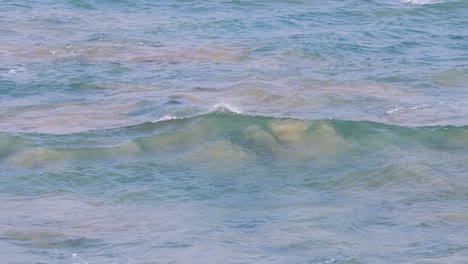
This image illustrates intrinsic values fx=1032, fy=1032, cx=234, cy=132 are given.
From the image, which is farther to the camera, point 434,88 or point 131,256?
point 434,88

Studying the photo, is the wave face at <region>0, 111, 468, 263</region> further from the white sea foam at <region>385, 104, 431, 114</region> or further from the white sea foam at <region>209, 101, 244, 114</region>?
the white sea foam at <region>385, 104, 431, 114</region>

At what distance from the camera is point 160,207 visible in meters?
11.6

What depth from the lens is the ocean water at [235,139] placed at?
1046 centimetres

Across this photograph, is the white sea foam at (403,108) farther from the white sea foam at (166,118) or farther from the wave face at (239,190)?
the white sea foam at (166,118)

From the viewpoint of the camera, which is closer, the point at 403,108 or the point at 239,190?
the point at 239,190

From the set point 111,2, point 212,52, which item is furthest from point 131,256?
point 111,2

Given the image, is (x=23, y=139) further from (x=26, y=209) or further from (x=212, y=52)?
(x=212, y=52)

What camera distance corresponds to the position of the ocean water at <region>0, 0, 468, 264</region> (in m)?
10.5

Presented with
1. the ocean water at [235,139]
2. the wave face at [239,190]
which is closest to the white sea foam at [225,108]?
the ocean water at [235,139]

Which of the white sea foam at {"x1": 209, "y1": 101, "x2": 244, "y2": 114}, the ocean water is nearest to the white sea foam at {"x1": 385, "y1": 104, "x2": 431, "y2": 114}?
the ocean water

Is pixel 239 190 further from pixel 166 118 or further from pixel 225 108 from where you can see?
pixel 225 108

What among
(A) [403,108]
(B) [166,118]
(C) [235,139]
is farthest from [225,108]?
(A) [403,108]

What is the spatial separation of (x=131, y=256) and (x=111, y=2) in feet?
55.8

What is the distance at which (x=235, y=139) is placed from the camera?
14.4 metres
